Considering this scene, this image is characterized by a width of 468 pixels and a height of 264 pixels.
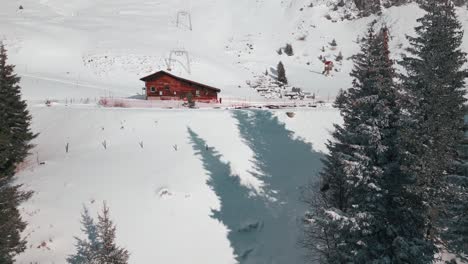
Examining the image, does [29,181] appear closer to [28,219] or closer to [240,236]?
[28,219]

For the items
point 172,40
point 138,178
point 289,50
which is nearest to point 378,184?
point 138,178

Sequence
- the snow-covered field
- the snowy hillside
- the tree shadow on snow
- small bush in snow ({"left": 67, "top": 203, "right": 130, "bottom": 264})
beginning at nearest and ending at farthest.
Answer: small bush in snow ({"left": 67, "top": 203, "right": 130, "bottom": 264}) → the snow-covered field → the tree shadow on snow → the snowy hillside

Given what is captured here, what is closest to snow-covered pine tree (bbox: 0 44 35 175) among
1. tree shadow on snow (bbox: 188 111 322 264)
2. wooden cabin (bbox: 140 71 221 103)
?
tree shadow on snow (bbox: 188 111 322 264)

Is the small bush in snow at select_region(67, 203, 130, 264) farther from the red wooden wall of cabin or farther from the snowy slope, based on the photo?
the red wooden wall of cabin

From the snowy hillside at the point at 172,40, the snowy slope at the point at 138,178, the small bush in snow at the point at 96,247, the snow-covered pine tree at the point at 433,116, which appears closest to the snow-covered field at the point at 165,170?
the snowy slope at the point at 138,178

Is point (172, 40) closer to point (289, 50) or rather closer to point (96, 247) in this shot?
point (289, 50)

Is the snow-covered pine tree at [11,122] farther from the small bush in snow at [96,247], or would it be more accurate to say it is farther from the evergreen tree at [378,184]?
the evergreen tree at [378,184]
